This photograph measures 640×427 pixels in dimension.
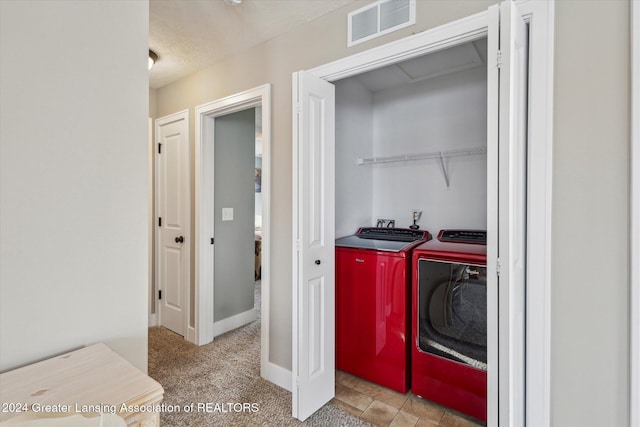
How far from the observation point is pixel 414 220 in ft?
9.59

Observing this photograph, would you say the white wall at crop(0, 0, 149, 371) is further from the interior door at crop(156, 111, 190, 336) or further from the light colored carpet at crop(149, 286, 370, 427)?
the interior door at crop(156, 111, 190, 336)

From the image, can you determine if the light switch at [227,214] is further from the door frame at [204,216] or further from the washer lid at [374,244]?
the washer lid at [374,244]

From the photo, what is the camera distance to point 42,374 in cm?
87

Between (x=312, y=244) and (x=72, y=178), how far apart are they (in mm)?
1254

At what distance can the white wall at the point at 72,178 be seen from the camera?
2.99 ft

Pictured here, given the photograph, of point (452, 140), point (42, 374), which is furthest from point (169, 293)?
point (452, 140)

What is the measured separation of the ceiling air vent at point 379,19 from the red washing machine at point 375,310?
1353mm

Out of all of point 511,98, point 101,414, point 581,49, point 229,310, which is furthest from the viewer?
point 229,310

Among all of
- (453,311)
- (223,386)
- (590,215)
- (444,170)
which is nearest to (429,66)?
(444,170)

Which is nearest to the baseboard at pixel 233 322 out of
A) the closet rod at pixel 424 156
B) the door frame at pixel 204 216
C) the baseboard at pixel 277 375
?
the door frame at pixel 204 216

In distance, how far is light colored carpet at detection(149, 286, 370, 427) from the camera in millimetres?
1914

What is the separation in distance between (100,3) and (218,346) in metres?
2.68

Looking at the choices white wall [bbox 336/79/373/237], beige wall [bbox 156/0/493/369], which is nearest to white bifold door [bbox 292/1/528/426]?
beige wall [bbox 156/0/493/369]

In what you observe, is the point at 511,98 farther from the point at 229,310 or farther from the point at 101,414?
the point at 229,310
